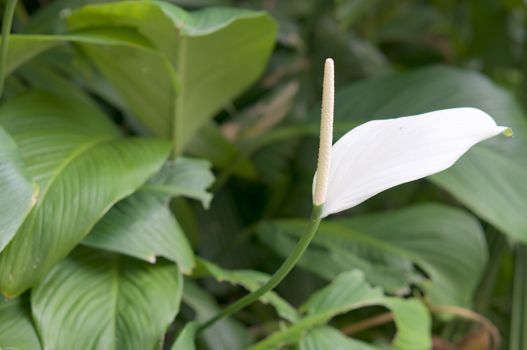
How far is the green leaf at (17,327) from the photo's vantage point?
44cm

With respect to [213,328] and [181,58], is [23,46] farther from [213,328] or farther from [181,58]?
[213,328]

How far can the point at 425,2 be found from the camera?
1465 mm

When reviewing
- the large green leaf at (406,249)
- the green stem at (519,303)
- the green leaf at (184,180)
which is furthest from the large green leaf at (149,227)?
the green stem at (519,303)

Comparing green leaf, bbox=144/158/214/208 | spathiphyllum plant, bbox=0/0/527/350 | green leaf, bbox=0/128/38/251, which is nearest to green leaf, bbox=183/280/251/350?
spathiphyllum plant, bbox=0/0/527/350

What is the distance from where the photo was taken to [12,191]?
408 mm

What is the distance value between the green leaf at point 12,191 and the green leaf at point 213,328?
0.25m

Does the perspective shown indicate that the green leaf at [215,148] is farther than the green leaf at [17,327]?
Yes

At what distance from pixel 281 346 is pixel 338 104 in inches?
16.0

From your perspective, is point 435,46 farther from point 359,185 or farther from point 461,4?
point 359,185

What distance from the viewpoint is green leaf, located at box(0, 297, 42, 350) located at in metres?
0.44

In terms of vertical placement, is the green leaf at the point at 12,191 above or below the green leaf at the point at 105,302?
above

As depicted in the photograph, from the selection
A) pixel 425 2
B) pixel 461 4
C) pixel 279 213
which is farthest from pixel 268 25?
pixel 425 2

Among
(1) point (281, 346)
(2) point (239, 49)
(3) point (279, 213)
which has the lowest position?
(3) point (279, 213)

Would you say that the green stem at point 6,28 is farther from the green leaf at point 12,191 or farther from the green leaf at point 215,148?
the green leaf at point 215,148
